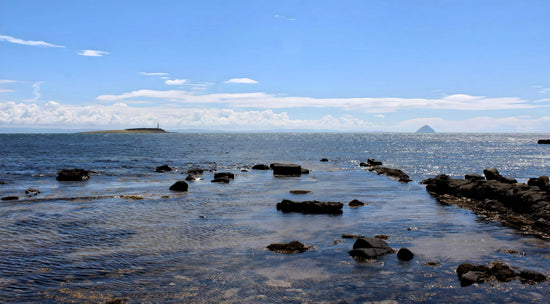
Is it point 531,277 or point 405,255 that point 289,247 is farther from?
point 531,277

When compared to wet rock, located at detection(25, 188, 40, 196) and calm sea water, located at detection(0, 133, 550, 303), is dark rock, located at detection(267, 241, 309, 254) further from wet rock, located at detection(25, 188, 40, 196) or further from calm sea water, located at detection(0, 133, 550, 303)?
wet rock, located at detection(25, 188, 40, 196)

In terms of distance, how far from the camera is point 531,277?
11961 millimetres

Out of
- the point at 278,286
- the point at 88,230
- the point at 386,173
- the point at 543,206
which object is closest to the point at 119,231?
the point at 88,230

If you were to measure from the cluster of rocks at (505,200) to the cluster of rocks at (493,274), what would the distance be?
6816 millimetres

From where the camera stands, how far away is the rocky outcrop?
46.6 feet

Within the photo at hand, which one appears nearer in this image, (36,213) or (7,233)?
(7,233)

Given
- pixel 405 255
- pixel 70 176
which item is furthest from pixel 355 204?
pixel 70 176

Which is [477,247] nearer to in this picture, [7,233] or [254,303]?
[254,303]

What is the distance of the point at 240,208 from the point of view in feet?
81.1

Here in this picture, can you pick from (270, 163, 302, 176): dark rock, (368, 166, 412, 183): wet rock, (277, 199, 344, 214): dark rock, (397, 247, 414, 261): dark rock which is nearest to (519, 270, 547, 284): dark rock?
(397, 247, 414, 261): dark rock

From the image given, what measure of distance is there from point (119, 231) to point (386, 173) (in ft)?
119

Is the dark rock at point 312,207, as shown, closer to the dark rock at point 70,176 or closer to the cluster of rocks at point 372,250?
the cluster of rocks at point 372,250

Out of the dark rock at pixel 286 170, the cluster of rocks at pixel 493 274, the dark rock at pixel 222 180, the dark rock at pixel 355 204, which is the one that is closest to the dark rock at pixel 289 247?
the cluster of rocks at pixel 493 274

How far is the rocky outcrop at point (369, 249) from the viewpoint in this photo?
1420 cm
